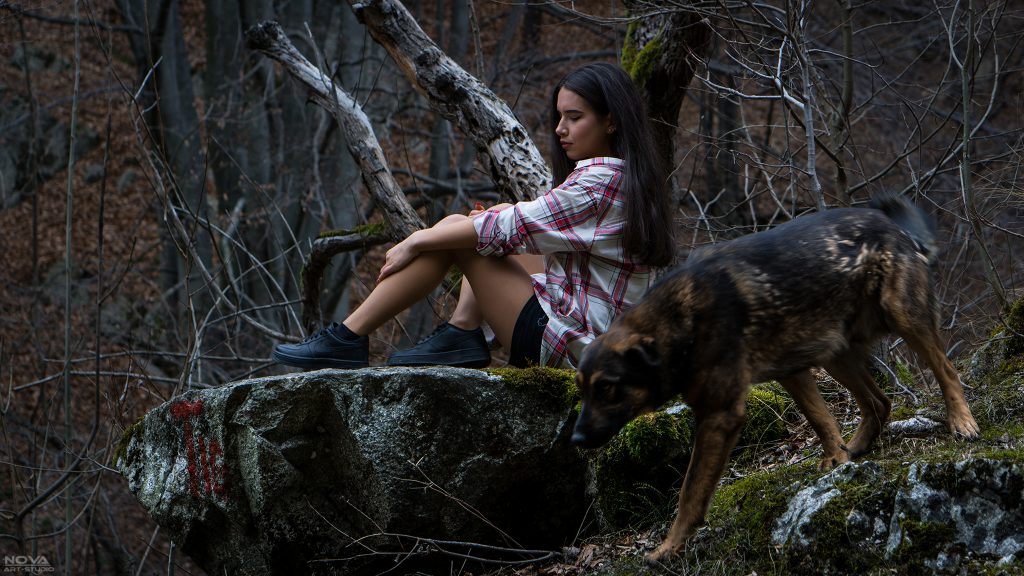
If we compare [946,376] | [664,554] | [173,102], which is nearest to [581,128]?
[946,376]

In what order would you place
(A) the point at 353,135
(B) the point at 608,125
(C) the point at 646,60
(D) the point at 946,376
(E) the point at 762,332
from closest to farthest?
(E) the point at 762,332, (D) the point at 946,376, (B) the point at 608,125, (C) the point at 646,60, (A) the point at 353,135

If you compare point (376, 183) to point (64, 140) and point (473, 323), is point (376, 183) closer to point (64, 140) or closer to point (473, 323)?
point (473, 323)

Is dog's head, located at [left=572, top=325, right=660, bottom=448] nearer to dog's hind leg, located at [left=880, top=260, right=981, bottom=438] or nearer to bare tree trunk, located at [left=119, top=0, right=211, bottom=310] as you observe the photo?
dog's hind leg, located at [left=880, top=260, right=981, bottom=438]

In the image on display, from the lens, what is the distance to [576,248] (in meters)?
4.80

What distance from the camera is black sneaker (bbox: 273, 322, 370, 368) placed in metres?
4.86

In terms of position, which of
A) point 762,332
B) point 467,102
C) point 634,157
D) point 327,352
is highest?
point 467,102

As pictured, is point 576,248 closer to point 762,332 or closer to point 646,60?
point 762,332

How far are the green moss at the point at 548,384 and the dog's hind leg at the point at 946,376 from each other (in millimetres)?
1556

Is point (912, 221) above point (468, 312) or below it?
above

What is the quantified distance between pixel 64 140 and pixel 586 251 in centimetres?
1501

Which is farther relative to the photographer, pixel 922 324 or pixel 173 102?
pixel 173 102

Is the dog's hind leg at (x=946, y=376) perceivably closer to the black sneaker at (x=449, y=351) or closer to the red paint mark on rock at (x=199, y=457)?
the black sneaker at (x=449, y=351)

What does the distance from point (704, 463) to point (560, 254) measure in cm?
183

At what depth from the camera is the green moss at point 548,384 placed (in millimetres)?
4559
